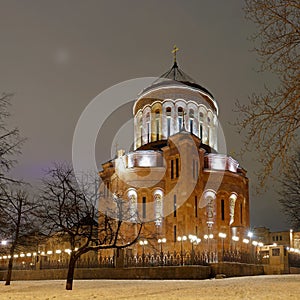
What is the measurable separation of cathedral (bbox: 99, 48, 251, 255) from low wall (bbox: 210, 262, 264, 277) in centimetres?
1050

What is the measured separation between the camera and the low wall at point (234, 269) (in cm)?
2872

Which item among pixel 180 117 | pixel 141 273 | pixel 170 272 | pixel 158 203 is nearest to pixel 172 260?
pixel 170 272

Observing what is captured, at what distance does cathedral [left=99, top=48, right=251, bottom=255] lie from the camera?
47.1 m

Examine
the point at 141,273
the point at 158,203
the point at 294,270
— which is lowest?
the point at 141,273

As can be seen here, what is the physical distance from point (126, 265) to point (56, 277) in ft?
22.3

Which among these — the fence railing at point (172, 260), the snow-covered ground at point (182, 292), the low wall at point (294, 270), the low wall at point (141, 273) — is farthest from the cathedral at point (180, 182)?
the snow-covered ground at point (182, 292)

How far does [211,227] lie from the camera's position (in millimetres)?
49000

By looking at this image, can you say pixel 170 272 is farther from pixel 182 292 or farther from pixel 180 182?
pixel 180 182

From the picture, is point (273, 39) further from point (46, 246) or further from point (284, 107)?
→ point (46, 246)

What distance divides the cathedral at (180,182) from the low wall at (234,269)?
1050 centimetres

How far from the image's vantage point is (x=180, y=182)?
48375mm

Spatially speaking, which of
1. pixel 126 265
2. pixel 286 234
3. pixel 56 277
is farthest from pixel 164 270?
pixel 286 234

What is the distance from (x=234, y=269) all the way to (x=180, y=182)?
19217 millimetres

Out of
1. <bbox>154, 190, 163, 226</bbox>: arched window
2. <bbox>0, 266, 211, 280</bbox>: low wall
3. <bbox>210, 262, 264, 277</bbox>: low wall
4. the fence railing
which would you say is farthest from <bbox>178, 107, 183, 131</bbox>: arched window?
<bbox>0, 266, 211, 280</bbox>: low wall
